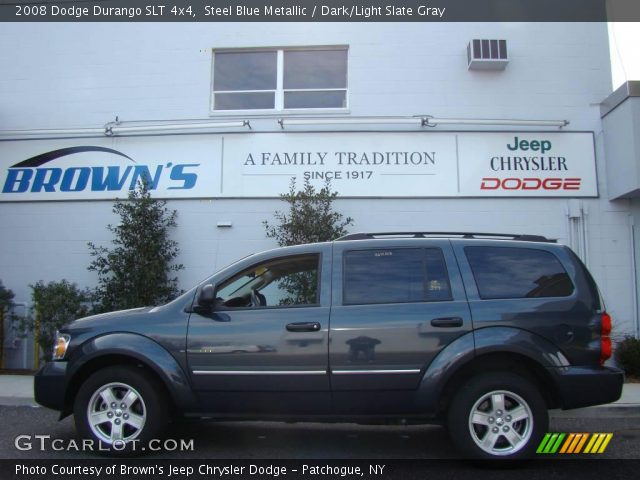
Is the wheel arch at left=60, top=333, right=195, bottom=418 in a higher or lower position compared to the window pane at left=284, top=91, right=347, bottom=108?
lower

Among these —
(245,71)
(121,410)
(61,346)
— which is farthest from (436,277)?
(245,71)

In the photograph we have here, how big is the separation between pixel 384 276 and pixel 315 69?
6.48 metres

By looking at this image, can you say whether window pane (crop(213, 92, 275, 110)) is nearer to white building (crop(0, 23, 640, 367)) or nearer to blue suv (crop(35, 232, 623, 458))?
white building (crop(0, 23, 640, 367))

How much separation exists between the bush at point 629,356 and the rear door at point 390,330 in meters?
5.39

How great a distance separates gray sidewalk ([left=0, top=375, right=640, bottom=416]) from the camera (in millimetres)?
6805

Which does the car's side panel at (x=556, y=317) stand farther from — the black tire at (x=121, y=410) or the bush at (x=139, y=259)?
the bush at (x=139, y=259)

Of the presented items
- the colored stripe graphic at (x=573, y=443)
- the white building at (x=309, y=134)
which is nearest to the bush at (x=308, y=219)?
the white building at (x=309, y=134)

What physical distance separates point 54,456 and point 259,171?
5884 millimetres

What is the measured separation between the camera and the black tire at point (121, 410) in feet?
16.0

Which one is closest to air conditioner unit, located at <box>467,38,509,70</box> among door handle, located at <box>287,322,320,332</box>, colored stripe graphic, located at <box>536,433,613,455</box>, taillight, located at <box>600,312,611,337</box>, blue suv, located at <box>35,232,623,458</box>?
blue suv, located at <box>35,232,623,458</box>

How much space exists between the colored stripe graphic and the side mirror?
2.94 meters
